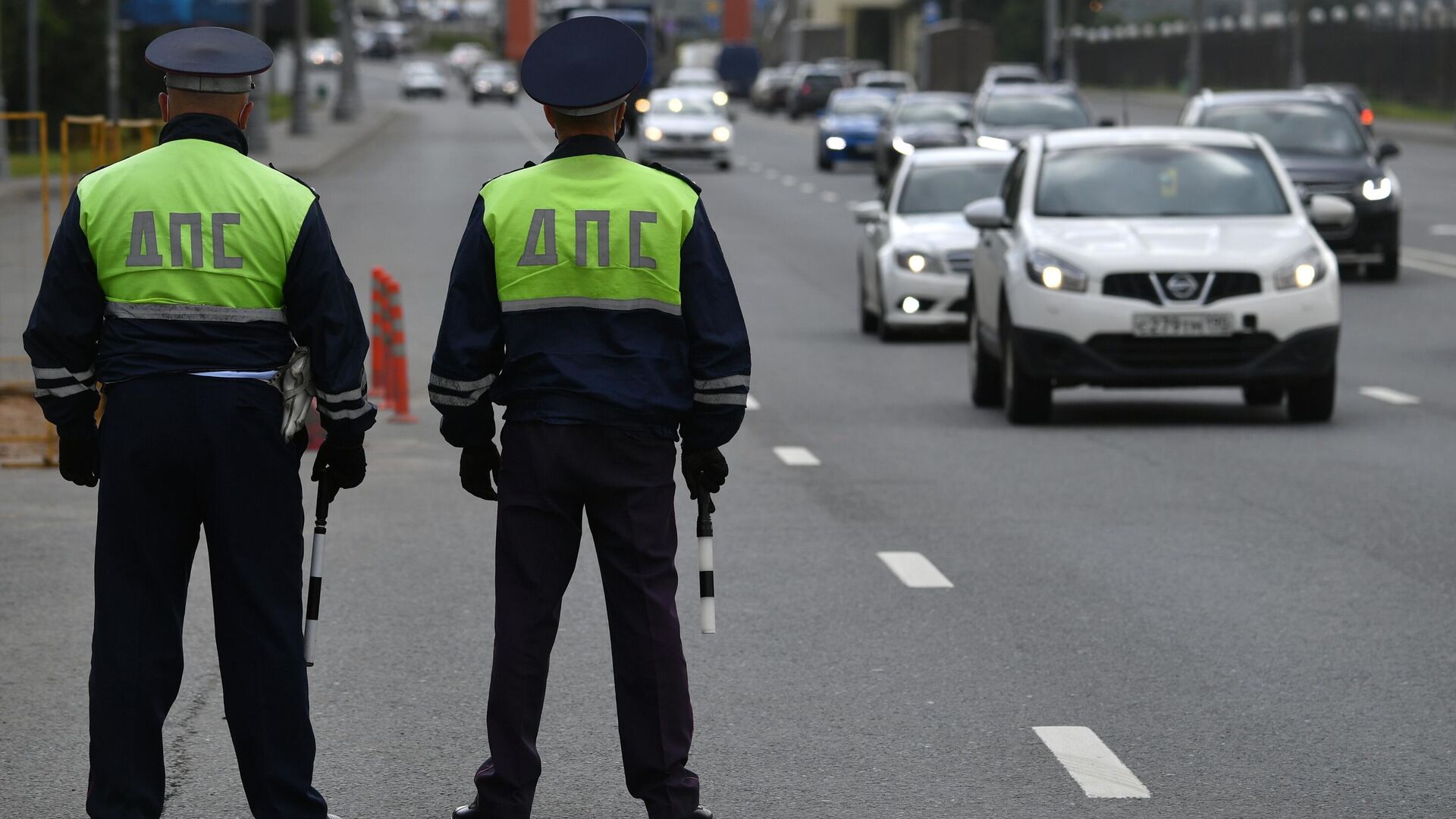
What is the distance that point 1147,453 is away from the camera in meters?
13.2

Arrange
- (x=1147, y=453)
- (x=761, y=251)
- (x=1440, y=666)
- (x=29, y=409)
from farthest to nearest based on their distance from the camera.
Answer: (x=761, y=251), (x=29, y=409), (x=1147, y=453), (x=1440, y=666)

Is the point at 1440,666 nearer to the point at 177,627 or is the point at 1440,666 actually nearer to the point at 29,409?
the point at 177,627

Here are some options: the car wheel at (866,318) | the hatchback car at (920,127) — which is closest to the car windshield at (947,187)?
the car wheel at (866,318)

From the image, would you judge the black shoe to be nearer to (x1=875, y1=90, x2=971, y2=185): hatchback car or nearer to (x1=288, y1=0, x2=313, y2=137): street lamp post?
(x1=875, y1=90, x2=971, y2=185): hatchback car

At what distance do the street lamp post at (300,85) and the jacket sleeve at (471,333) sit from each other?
54894mm

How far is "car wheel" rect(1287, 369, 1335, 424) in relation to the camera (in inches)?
567

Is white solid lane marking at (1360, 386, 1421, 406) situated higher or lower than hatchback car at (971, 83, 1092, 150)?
lower

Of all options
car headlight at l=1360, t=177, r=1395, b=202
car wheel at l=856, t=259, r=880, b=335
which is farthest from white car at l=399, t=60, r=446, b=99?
car wheel at l=856, t=259, r=880, b=335

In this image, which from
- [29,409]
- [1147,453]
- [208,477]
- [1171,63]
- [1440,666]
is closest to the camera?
[208,477]

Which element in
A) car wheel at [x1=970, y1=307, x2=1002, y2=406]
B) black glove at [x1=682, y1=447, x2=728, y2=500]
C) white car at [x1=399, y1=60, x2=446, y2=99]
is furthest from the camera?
white car at [x1=399, y1=60, x2=446, y2=99]

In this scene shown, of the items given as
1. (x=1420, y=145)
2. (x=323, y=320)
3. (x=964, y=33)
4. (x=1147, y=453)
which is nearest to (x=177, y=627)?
(x=323, y=320)

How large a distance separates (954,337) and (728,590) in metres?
12.1

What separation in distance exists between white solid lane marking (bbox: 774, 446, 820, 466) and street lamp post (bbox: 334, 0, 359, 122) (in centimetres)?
5998

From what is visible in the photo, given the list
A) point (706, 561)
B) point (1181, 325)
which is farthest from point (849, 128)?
point (706, 561)
